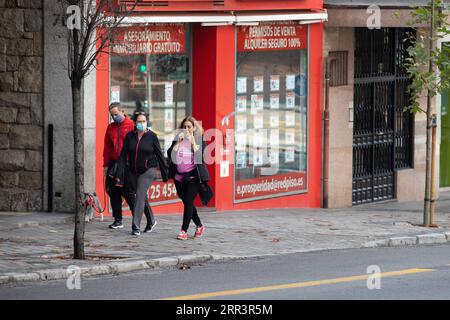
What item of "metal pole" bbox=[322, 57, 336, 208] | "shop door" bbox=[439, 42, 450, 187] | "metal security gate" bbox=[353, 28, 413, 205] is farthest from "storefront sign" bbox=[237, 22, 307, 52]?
"shop door" bbox=[439, 42, 450, 187]

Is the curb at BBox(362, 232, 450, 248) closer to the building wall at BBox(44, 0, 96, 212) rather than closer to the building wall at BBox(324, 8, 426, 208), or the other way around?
the building wall at BBox(44, 0, 96, 212)

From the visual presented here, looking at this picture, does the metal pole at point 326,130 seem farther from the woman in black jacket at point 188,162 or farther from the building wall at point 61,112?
the woman in black jacket at point 188,162

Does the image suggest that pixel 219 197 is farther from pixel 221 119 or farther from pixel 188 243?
pixel 188 243

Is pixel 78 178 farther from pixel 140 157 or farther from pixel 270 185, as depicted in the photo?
pixel 270 185

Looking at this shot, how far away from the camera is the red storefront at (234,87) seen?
2102 centimetres

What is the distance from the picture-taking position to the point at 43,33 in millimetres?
20094

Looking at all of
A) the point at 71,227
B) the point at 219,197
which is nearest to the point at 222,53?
the point at 219,197

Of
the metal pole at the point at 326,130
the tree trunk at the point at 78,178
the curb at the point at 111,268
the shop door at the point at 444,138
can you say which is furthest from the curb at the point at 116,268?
the shop door at the point at 444,138

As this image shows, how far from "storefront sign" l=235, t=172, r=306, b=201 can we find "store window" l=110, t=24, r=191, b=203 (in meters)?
1.62

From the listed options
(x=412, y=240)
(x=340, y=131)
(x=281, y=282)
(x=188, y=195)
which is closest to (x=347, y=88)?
(x=340, y=131)

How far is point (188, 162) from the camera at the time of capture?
18500mm

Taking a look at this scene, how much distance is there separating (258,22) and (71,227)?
217 inches

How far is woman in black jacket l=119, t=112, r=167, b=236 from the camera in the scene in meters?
18.7
